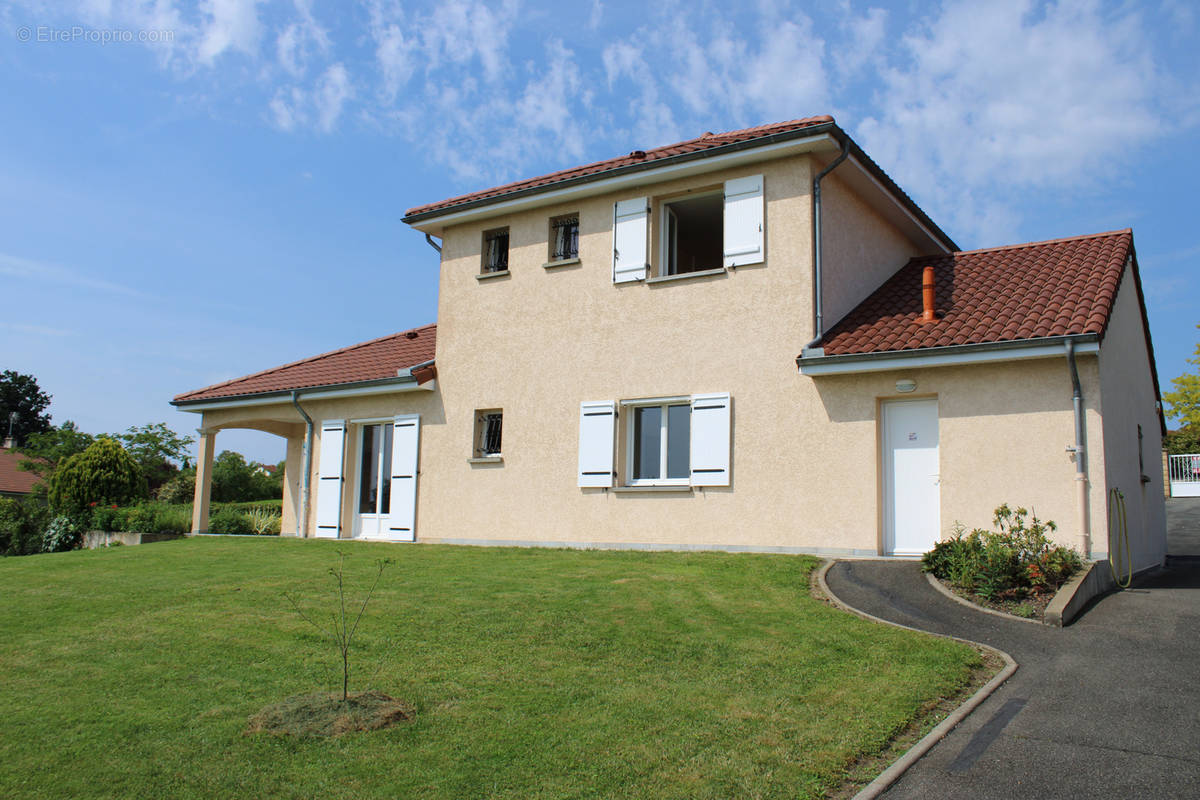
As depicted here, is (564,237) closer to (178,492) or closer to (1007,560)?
(1007,560)

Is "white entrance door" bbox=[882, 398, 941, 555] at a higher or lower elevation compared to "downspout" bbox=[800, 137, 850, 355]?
lower

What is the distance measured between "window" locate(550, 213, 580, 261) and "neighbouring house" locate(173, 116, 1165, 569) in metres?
0.04

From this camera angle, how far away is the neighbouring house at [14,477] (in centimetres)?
4600

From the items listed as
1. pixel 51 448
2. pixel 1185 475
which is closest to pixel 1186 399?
pixel 1185 475

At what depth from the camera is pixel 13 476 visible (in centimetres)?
4803

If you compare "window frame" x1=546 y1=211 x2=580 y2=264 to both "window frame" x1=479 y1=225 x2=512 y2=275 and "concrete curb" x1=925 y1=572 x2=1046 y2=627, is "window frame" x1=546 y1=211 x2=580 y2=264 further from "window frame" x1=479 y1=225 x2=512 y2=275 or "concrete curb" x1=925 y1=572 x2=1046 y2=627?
"concrete curb" x1=925 y1=572 x2=1046 y2=627

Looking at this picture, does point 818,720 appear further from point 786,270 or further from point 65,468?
point 65,468

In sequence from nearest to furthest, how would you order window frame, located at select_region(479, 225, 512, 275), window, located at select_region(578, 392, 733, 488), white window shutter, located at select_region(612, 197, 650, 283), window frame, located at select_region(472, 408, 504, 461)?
window, located at select_region(578, 392, 733, 488) < white window shutter, located at select_region(612, 197, 650, 283) < window frame, located at select_region(472, 408, 504, 461) < window frame, located at select_region(479, 225, 512, 275)

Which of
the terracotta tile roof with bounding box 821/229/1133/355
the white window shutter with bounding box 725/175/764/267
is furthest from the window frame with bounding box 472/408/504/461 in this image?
the terracotta tile roof with bounding box 821/229/1133/355

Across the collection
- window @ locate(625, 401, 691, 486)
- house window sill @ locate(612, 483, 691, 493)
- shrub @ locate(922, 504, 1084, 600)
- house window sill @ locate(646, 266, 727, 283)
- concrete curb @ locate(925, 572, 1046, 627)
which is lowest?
concrete curb @ locate(925, 572, 1046, 627)

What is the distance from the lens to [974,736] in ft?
16.1

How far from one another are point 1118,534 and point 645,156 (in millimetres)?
8144

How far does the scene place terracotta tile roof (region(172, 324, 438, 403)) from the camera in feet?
52.2

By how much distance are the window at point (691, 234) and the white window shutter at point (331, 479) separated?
22.2ft
